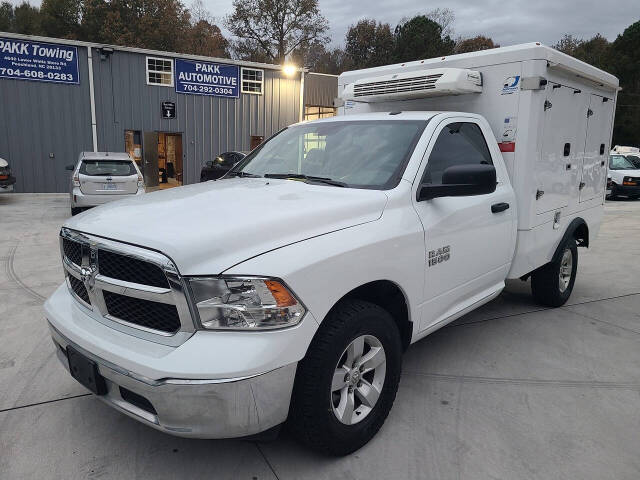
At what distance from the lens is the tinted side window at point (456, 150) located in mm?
3227

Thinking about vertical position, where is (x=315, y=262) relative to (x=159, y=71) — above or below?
below

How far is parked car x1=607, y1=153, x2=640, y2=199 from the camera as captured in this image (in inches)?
667

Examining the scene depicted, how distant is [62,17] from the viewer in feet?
133

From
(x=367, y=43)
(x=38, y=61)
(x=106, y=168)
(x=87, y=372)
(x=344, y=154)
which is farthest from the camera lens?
(x=367, y=43)

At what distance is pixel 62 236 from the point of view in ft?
9.09

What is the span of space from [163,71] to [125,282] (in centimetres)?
1824

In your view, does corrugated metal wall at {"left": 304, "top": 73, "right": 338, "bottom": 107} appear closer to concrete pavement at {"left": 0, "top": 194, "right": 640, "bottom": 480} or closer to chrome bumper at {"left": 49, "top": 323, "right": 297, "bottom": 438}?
concrete pavement at {"left": 0, "top": 194, "right": 640, "bottom": 480}

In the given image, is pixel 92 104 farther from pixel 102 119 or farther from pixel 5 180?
pixel 5 180

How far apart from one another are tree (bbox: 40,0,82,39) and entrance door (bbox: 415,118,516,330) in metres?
45.2

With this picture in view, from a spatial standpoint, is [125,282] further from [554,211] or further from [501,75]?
[554,211]

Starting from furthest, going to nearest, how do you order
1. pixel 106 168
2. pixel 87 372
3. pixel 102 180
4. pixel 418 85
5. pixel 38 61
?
pixel 38 61 → pixel 106 168 → pixel 102 180 → pixel 418 85 → pixel 87 372

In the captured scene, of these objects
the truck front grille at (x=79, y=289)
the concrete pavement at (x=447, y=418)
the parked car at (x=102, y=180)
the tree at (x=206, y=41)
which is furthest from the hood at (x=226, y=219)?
the tree at (x=206, y=41)

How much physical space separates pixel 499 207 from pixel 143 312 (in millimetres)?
2689

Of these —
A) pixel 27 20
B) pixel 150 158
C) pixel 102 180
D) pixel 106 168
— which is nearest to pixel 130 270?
pixel 102 180
